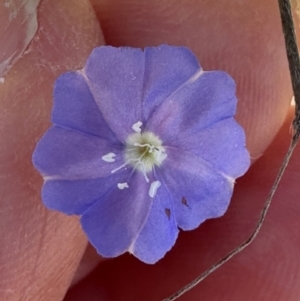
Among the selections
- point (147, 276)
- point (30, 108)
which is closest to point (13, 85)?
point (30, 108)

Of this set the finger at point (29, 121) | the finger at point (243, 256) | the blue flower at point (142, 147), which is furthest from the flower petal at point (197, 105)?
the finger at point (243, 256)

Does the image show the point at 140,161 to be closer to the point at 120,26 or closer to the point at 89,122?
the point at 89,122

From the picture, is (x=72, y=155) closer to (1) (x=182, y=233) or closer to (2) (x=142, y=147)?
(2) (x=142, y=147)

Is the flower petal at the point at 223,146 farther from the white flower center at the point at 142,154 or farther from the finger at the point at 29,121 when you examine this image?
the finger at the point at 29,121

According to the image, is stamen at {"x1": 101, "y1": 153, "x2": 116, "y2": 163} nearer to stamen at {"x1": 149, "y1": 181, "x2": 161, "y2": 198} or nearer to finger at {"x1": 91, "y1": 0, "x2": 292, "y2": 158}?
stamen at {"x1": 149, "y1": 181, "x2": 161, "y2": 198}

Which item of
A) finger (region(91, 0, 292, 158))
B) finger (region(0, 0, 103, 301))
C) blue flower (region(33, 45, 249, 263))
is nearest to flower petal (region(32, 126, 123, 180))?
blue flower (region(33, 45, 249, 263))

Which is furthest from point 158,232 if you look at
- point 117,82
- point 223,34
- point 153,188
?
point 223,34
